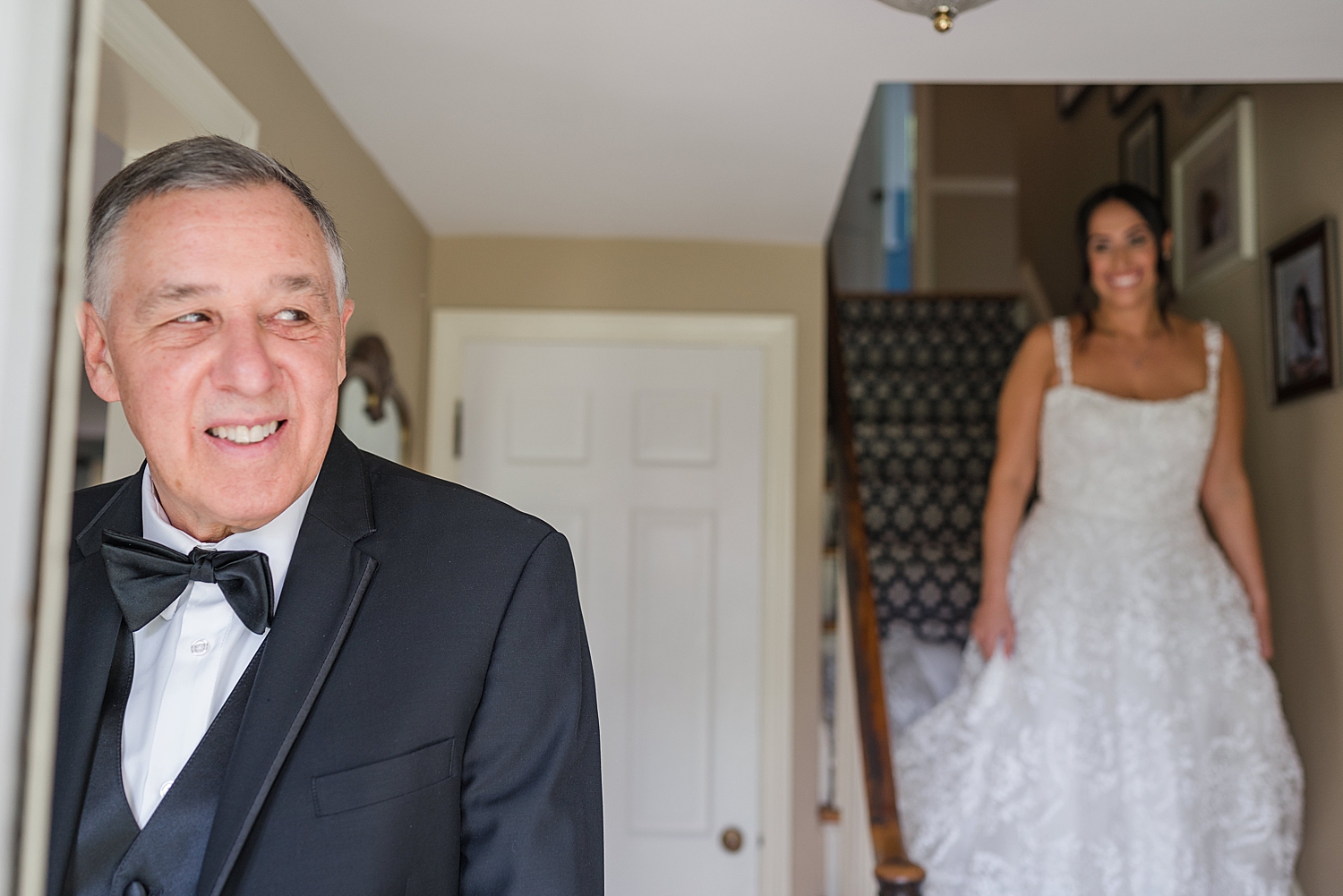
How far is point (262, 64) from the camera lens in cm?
203

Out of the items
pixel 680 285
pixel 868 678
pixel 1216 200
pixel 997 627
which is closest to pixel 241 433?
pixel 868 678

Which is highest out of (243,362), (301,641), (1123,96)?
(1123,96)

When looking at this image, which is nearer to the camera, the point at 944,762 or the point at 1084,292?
the point at 944,762

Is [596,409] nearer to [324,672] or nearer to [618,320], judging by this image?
[618,320]

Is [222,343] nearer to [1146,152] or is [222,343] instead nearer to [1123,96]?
[1146,152]

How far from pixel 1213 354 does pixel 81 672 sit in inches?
101

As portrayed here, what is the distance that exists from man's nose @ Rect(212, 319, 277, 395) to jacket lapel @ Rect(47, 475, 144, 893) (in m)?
0.25

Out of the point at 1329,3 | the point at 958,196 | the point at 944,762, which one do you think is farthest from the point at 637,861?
the point at 958,196

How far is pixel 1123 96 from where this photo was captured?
404 centimetres

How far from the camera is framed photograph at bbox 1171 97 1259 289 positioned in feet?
9.64

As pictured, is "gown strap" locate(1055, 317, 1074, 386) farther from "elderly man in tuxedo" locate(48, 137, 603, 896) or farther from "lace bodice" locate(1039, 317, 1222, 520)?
"elderly man in tuxedo" locate(48, 137, 603, 896)

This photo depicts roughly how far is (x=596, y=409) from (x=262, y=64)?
5.09 ft

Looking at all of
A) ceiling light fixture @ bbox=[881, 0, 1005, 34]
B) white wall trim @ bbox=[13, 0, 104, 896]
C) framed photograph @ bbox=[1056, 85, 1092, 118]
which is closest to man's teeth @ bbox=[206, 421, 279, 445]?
white wall trim @ bbox=[13, 0, 104, 896]

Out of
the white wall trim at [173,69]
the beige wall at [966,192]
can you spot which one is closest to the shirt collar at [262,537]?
the white wall trim at [173,69]
